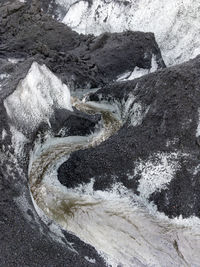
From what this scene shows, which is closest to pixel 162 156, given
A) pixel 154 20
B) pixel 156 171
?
pixel 156 171

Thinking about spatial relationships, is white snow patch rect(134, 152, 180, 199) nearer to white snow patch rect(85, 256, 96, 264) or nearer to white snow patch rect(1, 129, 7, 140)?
white snow patch rect(85, 256, 96, 264)

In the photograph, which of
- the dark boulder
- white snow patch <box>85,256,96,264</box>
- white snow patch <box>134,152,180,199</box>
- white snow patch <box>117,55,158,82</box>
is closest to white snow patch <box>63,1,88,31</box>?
white snow patch <box>117,55,158,82</box>

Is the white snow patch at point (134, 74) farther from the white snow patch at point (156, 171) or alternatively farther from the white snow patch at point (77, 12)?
the white snow patch at point (156, 171)

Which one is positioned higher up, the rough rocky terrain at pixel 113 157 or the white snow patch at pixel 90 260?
the rough rocky terrain at pixel 113 157

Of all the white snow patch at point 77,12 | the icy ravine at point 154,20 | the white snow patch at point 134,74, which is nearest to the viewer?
the white snow patch at point 134,74

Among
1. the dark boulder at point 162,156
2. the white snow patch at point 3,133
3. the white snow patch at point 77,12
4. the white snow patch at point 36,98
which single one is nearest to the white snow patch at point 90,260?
the dark boulder at point 162,156

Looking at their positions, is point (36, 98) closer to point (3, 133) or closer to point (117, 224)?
point (3, 133)

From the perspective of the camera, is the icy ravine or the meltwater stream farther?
the icy ravine
